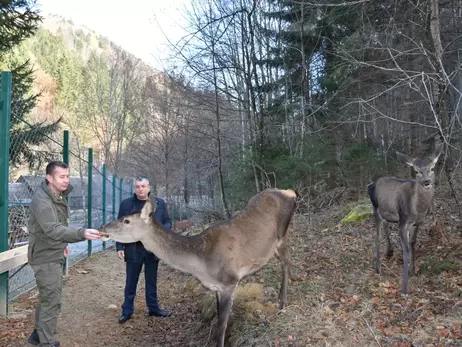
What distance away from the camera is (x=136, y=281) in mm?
6699

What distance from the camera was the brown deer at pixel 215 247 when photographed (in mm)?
5309

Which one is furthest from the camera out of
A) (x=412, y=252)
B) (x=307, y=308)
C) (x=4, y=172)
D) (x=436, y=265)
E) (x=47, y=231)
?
(x=412, y=252)

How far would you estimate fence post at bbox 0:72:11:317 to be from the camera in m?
6.07

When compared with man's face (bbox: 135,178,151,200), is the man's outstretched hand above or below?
below

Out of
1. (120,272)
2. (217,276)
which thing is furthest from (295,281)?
(120,272)

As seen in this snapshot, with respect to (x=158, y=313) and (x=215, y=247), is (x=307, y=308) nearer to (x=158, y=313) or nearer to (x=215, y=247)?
(x=215, y=247)

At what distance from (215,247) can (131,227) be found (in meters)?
1.10

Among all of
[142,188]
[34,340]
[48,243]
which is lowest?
[34,340]

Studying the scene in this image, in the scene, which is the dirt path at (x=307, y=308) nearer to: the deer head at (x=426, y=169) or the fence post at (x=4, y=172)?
the fence post at (x=4, y=172)

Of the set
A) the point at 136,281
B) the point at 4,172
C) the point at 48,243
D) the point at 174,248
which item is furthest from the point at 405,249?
the point at 4,172

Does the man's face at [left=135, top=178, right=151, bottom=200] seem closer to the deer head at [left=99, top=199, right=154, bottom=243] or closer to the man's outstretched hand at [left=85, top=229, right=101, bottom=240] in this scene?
the deer head at [left=99, top=199, right=154, bottom=243]

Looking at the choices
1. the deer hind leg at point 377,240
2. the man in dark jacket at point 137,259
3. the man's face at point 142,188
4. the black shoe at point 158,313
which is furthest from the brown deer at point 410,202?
the man's face at point 142,188

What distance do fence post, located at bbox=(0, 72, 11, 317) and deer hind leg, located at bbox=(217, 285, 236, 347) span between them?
322 centimetres

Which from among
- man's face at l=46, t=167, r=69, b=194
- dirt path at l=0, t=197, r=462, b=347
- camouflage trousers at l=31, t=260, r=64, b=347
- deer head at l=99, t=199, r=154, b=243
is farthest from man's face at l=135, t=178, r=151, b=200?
dirt path at l=0, t=197, r=462, b=347
